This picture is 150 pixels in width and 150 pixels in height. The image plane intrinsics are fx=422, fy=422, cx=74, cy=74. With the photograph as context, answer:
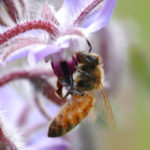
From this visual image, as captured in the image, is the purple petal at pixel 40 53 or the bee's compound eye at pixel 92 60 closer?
the purple petal at pixel 40 53

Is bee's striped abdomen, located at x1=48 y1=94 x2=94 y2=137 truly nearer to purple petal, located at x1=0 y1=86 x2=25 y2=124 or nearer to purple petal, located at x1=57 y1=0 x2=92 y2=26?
purple petal, located at x1=57 y1=0 x2=92 y2=26

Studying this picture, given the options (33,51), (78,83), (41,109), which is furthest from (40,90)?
(33,51)

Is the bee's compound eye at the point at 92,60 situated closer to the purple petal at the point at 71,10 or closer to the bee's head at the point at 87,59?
the bee's head at the point at 87,59

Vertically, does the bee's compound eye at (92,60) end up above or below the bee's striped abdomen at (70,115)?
above

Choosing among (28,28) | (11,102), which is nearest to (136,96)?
(11,102)

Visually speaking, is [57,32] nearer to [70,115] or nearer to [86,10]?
[86,10]

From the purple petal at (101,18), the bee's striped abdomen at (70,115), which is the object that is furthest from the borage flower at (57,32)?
the bee's striped abdomen at (70,115)

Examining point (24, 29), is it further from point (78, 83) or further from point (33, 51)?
point (78, 83)
